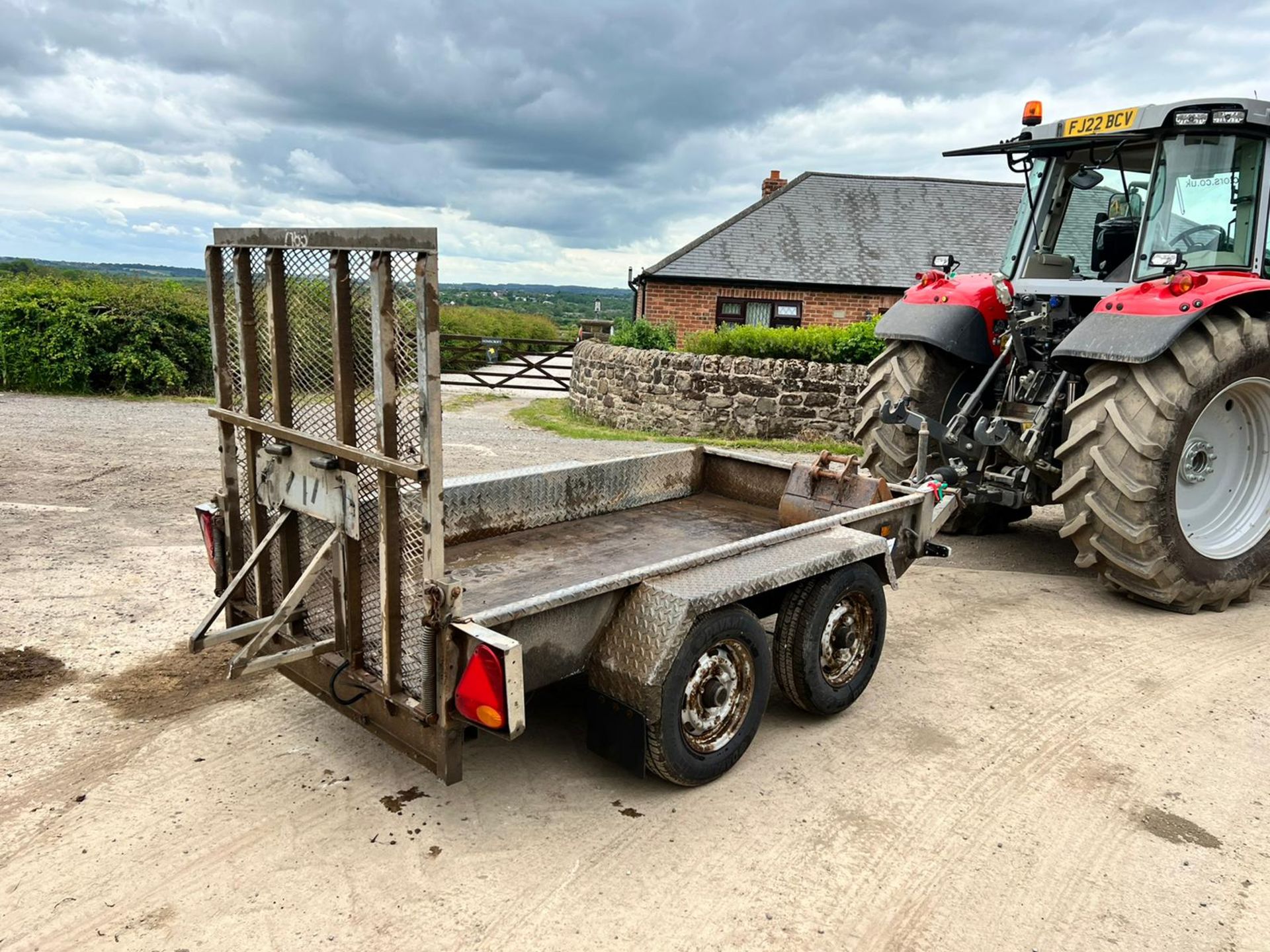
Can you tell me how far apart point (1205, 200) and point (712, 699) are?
4796mm

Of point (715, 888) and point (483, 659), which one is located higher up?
point (483, 659)

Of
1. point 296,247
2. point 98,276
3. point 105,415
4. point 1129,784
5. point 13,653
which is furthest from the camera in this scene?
point 98,276

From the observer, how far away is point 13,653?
4.60m

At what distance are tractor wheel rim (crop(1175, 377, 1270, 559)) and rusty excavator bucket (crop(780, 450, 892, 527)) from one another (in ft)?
6.91

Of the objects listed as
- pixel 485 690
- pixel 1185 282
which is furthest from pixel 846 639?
pixel 1185 282

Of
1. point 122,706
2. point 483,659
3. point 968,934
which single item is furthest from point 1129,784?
point 122,706

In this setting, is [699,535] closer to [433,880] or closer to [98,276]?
[433,880]

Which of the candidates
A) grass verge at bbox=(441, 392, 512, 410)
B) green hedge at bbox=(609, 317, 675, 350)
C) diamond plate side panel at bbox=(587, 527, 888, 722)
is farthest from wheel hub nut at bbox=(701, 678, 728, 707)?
grass verge at bbox=(441, 392, 512, 410)

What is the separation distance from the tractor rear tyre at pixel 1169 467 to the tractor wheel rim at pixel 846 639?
6.53ft

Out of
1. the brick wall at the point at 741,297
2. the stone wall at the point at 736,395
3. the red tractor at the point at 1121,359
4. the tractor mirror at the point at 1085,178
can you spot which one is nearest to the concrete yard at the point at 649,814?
the red tractor at the point at 1121,359

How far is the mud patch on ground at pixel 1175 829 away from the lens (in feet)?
11.2

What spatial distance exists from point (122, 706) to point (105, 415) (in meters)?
9.78

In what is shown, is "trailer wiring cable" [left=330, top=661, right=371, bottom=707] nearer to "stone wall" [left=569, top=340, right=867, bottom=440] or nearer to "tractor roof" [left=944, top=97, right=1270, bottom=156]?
"tractor roof" [left=944, top=97, right=1270, bottom=156]

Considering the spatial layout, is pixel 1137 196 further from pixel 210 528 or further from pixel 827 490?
pixel 210 528
